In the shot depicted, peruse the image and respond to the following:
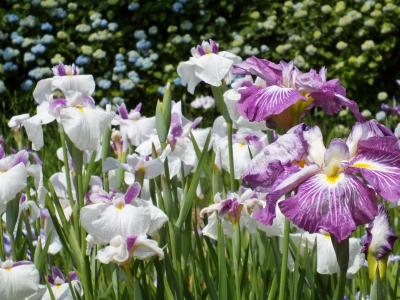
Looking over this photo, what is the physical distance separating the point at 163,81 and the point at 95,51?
540 millimetres

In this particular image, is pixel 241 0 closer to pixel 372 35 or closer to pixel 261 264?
pixel 372 35

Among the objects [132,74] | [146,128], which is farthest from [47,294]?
[132,74]

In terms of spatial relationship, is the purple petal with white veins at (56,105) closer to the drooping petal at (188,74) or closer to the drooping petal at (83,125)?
the drooping petal at (83,125)

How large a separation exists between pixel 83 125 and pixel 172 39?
13.3 feet

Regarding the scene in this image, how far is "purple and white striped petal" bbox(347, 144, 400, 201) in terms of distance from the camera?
3.77ft

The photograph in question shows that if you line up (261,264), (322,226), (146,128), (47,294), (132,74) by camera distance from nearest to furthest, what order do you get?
(322,226) → (47,294) → (261,264) → (146,128) → (132,74)

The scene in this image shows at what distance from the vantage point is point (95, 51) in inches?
227

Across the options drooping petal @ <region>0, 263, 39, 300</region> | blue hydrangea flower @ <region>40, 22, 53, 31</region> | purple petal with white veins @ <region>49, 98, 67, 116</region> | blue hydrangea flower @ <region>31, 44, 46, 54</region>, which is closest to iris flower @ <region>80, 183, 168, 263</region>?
drooping petal @ <region>0, 263, 39, 300</region>

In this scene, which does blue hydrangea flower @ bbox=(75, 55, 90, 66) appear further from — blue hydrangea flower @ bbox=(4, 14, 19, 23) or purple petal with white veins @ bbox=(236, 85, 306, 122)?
purple petal with white veins @ bbox=(236, 85, 306, 122)

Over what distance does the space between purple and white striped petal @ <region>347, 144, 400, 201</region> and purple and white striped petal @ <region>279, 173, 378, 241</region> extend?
0.02 m

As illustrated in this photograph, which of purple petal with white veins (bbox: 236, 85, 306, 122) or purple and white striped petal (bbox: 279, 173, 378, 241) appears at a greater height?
purple petal with white veins (bbox: 236, 85, 306, 122)

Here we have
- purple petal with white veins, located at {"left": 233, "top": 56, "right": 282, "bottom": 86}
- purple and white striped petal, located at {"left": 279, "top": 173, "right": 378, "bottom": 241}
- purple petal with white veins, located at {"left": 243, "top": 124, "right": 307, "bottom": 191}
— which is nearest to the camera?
purple and white striped petal, located at {"left": 279, "top": 173, "right": 378, "bottom": 241}

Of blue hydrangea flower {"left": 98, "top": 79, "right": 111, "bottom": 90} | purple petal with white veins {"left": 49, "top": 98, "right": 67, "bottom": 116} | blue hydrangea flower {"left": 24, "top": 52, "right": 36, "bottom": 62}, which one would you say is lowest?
blue hydrangea flower {"left": 98, "top": 79, "right": 111, "bottom": 90}

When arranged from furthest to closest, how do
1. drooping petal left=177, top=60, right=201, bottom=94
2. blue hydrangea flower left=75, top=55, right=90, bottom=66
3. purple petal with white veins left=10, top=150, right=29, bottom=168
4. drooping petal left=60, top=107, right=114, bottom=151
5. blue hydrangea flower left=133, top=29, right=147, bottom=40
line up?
blue hydrangea flower left=133, top=29, right=147, bottom=40 → blue hydrangea flower left=75, top=55, right=90, bottom=66 → drooping petal left=177, top=60, right=201, bottom=94 → purple petal with white veins left=10, top=150, right=29, bottom=168 → drooping petal left=60, top=107, right=114, bottom=151
